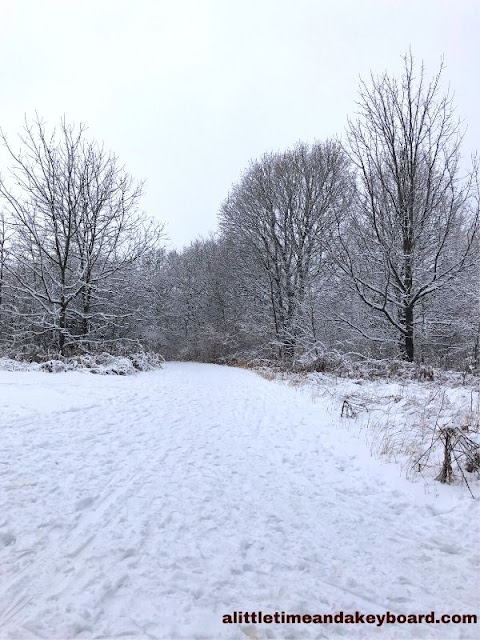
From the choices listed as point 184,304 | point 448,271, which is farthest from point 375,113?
point 184,304

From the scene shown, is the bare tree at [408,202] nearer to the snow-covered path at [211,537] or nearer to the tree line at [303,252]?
the tree line at [303,252]

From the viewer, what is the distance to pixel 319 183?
21.0 m

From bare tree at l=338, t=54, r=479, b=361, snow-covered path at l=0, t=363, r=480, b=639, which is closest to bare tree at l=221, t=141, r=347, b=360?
bare tree at l=338, t=54, r=479, b=361

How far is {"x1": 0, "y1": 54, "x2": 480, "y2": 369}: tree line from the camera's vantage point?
1167 centimetres

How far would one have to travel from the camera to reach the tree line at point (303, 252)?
38.3ft

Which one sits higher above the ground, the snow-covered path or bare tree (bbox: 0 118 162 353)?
bare tree (bbox: 0 118 162 353)

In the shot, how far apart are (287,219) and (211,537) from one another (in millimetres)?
21036

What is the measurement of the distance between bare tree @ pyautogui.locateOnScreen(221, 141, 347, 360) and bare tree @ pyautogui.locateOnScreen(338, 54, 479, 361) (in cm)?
697

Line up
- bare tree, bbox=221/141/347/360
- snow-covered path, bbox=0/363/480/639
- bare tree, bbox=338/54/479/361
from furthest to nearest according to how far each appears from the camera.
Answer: bare tree, bbox=221/141/347/360
bare tree, bbox=338/54/479/361
snow-covered path, bbox=0/363/480/639

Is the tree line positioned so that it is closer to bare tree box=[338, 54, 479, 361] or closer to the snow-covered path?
bare tree box=[338, 54, 479, 361]

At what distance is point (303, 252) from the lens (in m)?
21.5

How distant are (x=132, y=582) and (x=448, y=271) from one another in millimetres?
11504

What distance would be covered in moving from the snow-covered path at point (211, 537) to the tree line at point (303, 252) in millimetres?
8236

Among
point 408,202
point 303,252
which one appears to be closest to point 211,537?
point 408,202
